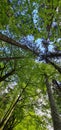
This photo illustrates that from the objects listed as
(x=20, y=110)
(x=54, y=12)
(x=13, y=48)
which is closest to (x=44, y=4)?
(x=54, y=12)

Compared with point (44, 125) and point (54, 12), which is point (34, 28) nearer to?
point (54, 12)

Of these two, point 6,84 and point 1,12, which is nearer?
point 1,12

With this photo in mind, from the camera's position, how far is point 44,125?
58.3 feet

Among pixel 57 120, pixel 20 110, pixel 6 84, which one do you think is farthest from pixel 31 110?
pixel 57 120

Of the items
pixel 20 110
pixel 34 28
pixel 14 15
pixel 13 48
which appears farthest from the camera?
pixel 20 110

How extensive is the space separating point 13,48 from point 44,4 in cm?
487

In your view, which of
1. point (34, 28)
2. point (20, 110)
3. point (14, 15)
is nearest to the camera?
point (34, 28)

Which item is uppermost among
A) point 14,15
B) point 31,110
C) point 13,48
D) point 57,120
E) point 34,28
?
point 14,15

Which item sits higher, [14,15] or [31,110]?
[14,15]

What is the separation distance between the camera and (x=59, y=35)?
9.64 meters

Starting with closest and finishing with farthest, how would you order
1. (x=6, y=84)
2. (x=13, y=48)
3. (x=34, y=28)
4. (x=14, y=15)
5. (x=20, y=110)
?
(x=34, y=28), (x=14, y=15), (x=13, y=48), (x=6, y=84), (x=20, y=110)

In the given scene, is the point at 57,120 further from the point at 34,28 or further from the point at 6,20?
the point at 6,20

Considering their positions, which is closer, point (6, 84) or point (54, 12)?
point (54, 12)

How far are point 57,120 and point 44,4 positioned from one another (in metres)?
5.04
